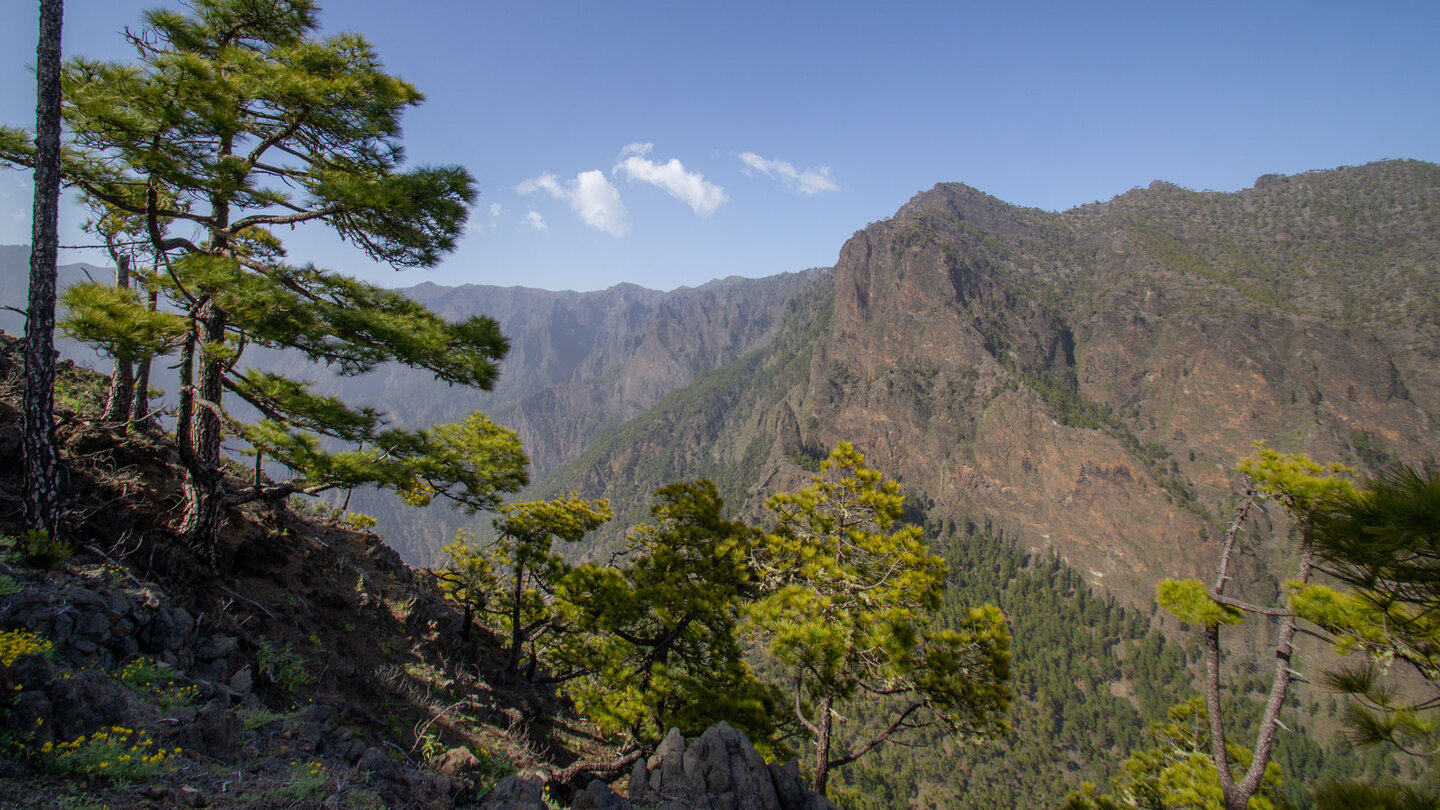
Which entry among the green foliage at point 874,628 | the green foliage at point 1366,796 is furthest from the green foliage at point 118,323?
the green foliage at point 1366,796

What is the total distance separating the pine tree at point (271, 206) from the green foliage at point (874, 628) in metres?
5.98

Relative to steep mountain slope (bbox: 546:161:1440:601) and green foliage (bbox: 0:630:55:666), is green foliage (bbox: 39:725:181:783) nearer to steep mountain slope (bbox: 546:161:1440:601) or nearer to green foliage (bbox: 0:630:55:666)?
green foliage (bbox: 0:630:55:666)

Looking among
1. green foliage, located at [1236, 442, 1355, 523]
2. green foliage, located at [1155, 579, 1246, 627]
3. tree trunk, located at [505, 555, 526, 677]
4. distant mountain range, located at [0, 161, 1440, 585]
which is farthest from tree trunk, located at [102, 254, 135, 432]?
distant mountain range, located at [0, 161, 1440, 585]

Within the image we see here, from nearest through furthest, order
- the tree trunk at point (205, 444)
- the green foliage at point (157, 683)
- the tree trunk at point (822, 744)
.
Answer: the green foliage at point (157, 683), the tree trunk at point (205, 444), the tree trunk at point (822, 744)

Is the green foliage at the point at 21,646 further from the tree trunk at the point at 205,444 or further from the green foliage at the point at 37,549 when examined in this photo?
the tree trunk at the point at 205,444

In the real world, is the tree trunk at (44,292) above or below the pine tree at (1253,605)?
above

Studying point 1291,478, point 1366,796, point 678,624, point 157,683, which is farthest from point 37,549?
point 1291,478

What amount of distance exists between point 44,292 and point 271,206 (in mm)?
2511

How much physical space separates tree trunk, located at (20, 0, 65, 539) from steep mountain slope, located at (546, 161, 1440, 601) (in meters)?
160

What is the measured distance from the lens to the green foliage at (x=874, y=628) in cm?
838

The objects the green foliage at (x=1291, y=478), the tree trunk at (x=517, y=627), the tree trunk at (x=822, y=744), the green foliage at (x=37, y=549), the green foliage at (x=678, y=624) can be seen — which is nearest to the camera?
the green foliage at (x=37, y=549)

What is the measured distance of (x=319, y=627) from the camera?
8750 millimetres

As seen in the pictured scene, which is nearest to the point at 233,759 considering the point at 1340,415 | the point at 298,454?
the point at 298,454

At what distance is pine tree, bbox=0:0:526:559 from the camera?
6262 millimetres
